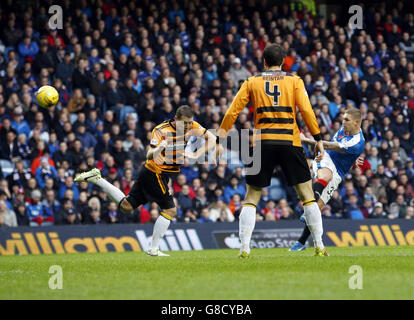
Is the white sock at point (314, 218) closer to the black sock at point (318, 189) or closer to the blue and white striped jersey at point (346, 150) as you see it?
the black sock at point (318, 189)

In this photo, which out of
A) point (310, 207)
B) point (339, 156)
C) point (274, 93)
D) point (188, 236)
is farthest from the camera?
point (188, 236)

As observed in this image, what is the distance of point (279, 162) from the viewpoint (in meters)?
10.4

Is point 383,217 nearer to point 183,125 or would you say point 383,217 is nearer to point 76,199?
point 76,199

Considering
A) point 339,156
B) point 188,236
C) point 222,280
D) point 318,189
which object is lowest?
point 188,236

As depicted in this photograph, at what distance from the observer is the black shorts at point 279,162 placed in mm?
10273

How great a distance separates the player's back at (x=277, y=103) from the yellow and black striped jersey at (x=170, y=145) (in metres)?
2.90

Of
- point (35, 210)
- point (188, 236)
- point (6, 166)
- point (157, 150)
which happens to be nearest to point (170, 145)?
point (157, 150)

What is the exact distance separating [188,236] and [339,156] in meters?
5.84

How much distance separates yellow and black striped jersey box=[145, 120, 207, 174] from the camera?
13008 mm

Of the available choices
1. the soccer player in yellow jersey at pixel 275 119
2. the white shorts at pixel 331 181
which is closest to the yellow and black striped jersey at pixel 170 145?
the white shorts at pixel 331 181

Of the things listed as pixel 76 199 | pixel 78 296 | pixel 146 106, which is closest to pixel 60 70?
pixel 146 106

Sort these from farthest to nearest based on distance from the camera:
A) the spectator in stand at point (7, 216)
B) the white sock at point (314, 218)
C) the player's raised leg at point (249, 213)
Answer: the spectator in stand at point (7, 216)
the white sock at point (314, 218)
the player's raised leg at point (249, 213)

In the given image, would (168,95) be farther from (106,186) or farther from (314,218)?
(314,218)

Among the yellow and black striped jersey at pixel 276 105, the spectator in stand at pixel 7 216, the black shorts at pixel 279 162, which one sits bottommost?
the spectator in stand at pixel 7 216
